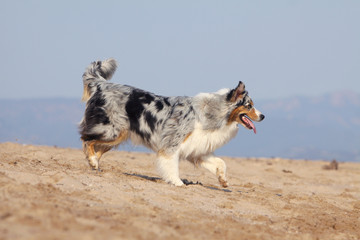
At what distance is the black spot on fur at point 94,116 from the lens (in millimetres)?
9438

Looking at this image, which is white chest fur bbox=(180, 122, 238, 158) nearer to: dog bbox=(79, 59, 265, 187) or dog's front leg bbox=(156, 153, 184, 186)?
dog bbox=(79, 59, 265, 187)

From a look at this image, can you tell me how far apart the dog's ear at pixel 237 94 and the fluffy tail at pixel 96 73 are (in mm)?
2483

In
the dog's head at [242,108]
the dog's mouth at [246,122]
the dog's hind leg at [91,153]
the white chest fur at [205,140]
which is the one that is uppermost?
the dog's head at [242,108]

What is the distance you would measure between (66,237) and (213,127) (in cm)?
529

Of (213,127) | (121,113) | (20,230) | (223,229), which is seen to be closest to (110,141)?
(121,113)

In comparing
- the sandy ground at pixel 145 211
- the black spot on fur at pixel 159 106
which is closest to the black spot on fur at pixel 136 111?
the black spot on fur at pixel 159 106

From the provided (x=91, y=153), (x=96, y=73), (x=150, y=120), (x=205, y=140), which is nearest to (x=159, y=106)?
(x=150, y=120)

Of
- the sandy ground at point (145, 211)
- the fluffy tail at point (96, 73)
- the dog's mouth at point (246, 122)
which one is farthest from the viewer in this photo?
the fluffy tail at point (96, 73)

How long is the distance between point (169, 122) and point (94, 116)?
1.34m

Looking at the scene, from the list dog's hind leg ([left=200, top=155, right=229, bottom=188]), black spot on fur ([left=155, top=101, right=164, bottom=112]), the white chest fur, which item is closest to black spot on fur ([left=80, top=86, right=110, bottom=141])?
black spot on fur ([left=155, top=101, right=164, bottom=112])

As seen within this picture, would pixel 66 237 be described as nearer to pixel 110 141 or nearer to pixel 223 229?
pixel 223 229

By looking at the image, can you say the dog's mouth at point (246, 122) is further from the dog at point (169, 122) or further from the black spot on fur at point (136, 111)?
the black spot on fur at point (136, 111)

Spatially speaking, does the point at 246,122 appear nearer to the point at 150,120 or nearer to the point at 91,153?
the point at 150,120

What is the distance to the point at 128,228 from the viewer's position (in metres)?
5.14
